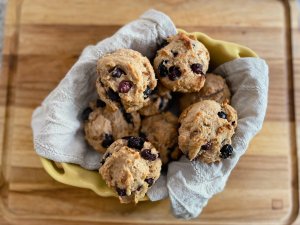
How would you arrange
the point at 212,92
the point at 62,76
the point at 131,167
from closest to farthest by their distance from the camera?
Answer: the point at 131,167 < the point at 212,92 < the point at 62,76

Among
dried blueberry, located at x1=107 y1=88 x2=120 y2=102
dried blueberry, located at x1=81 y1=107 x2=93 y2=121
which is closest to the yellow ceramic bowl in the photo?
dried blueberry, located at x1=81 y1=107 x2=93 y2=121

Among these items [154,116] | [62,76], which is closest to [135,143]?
[154,116]

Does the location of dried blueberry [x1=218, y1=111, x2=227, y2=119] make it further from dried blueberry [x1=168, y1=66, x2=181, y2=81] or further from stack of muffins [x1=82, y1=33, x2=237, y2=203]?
dried blueberry [x1=168, y1=66, x2=181, y2=81]

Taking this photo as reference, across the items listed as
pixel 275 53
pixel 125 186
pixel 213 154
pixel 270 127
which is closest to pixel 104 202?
pixel 125 186

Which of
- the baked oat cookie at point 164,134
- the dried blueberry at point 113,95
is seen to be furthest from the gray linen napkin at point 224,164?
the dried blueberry at point 113,95

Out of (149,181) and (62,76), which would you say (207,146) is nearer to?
(149,181)

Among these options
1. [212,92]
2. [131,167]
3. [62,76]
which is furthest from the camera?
[62,76]

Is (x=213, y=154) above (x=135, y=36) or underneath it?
underneath

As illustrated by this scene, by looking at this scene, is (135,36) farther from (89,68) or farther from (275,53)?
(275,53)
